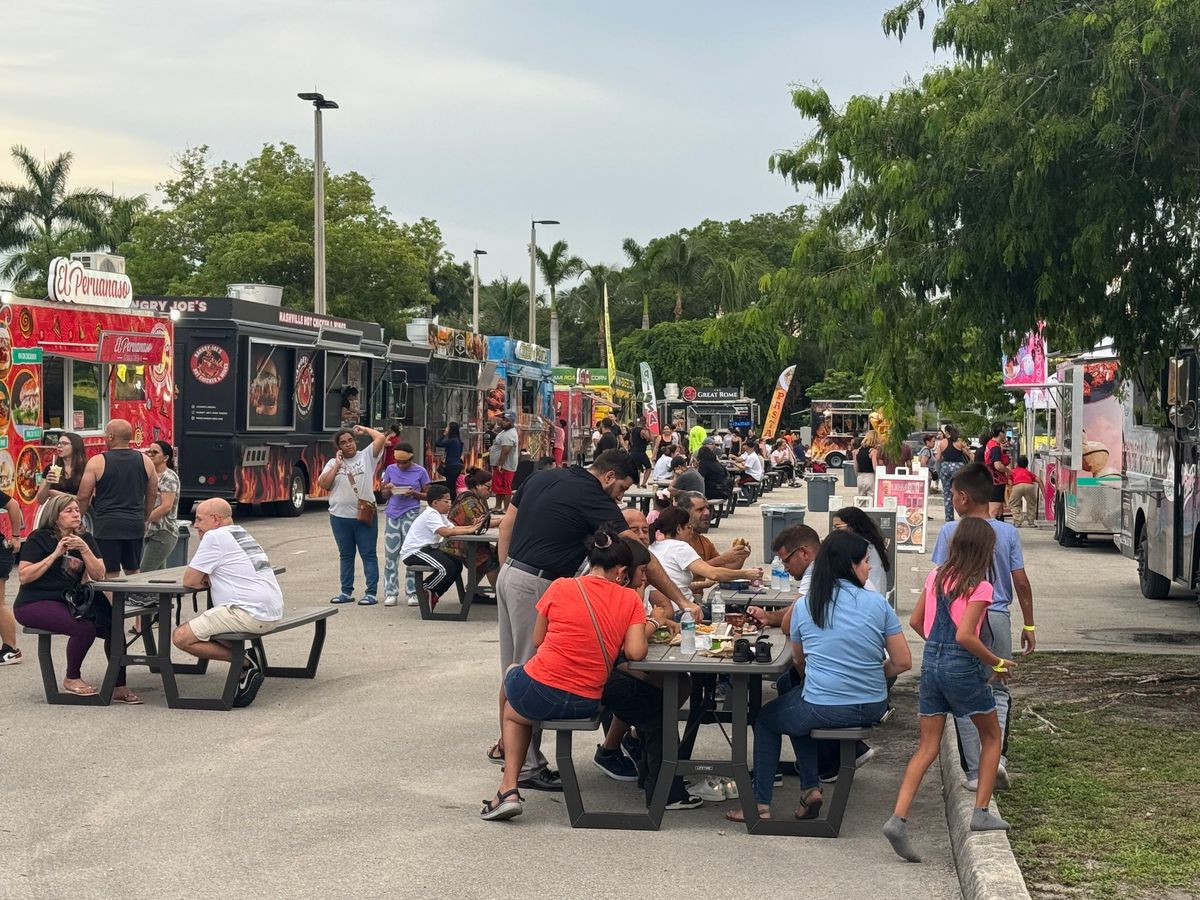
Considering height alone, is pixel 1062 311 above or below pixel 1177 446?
above

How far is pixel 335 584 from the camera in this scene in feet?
55.7

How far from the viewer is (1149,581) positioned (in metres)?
17.0

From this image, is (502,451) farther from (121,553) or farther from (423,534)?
(121,553)

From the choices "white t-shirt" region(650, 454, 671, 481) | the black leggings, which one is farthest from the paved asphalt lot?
"white t-shirt" region(650, 454, 671, 481)

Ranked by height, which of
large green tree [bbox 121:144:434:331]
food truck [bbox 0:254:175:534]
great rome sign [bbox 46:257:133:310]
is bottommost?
food truck [bbox 0:254:175:534]

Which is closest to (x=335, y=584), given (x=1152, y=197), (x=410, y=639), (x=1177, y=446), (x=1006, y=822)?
(x=410, y=639)

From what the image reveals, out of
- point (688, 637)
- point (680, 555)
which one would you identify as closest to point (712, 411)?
point (680, 555)

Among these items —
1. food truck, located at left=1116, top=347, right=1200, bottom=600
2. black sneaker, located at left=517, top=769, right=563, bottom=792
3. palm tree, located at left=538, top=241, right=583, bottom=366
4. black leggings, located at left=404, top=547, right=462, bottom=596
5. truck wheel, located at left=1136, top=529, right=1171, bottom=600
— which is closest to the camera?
black sneaker, located at left=517, top=769, right=563, bottom=792

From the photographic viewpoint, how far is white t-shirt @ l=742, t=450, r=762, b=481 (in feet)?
113

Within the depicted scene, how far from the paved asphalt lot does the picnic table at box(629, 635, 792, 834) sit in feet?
0.59

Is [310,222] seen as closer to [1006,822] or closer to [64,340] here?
[64,340]

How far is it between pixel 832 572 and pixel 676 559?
2.93 metres

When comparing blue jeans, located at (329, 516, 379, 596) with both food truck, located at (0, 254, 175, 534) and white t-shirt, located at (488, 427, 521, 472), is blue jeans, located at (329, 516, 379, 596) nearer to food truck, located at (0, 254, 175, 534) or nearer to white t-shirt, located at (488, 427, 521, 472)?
food truck, located at (0, 254, 175, 534)

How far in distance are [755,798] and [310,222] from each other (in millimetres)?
48545
